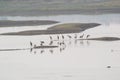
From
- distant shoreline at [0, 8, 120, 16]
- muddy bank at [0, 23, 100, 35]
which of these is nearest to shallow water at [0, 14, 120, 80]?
muddy bank at [0, 23, 100, 35]

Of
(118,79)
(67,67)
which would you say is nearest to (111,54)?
(67,67)

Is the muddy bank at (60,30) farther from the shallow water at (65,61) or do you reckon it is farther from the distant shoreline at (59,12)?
the distant shoreline at (59,12)

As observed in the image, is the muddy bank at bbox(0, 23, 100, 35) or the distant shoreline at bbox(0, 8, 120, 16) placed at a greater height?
the muddy bank at bbox(0, 23, 100, 35)

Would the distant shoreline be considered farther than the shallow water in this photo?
Yes

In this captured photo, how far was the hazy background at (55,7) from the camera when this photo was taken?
80.9 m

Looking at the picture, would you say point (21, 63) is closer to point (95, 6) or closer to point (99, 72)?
point (99, 72)

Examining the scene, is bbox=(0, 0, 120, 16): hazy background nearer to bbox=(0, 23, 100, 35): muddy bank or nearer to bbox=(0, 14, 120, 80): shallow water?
bbox=(0, 23, 100, 35): muddy bank

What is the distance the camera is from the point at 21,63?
102 feet

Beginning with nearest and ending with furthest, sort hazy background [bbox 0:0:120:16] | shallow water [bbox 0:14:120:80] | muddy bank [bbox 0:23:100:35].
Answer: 1. shallow water [bbox 0:14:120:80]
2. muddy bank [bbox 0:23:100:35]
3. hazy background [bbox 0:0:120:16]

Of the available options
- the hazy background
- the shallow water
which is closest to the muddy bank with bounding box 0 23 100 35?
the shallow water

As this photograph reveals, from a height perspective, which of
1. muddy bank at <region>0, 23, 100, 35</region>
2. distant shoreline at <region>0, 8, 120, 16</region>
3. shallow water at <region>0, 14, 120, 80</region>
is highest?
shallow water at <region>0, 14, 120, 80</region>

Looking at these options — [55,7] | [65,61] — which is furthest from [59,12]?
[65,61]

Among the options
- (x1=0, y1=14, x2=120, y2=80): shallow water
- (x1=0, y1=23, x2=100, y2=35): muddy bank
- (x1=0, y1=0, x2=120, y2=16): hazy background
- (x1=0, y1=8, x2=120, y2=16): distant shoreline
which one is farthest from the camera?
(x1=0, y1=0, x2=120, y2=16): hazy background

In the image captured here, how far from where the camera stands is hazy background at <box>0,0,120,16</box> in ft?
265
